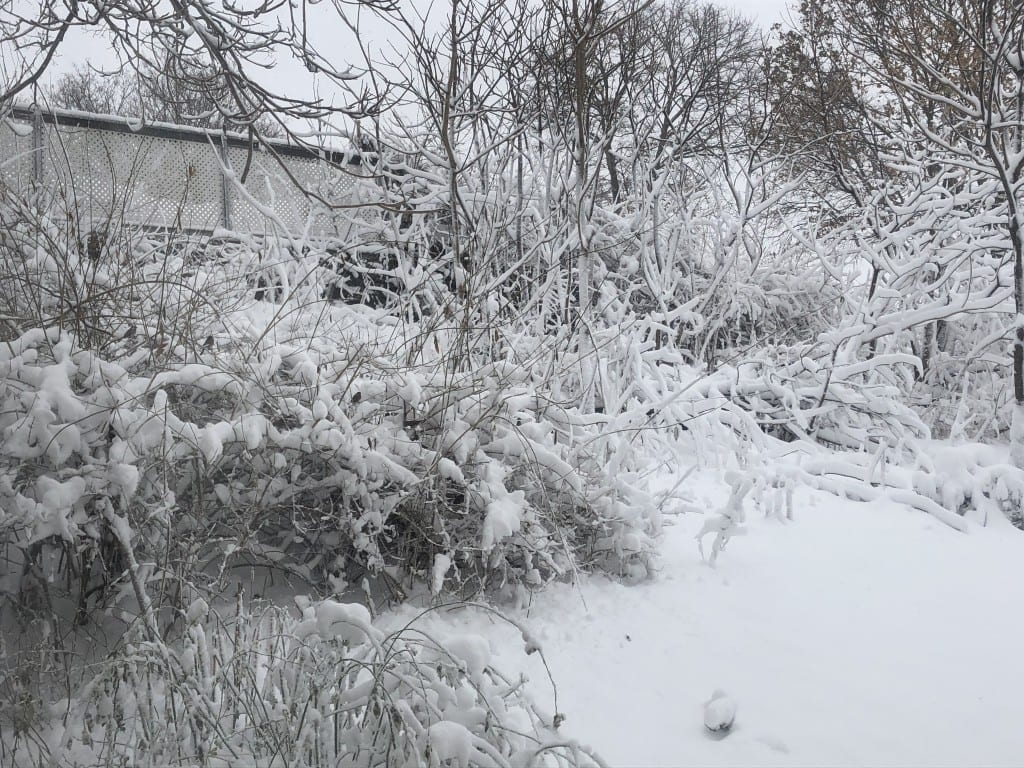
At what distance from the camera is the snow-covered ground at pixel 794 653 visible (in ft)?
7.20

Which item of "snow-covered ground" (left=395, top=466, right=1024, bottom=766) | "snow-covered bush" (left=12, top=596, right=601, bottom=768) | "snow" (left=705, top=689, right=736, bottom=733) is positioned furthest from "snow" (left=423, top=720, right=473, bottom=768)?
"snow" (left=705, top=689, right=736, bottom=733)

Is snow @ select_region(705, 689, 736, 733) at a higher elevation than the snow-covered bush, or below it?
below

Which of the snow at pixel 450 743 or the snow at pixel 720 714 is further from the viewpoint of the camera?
the snow at pixel 720 714

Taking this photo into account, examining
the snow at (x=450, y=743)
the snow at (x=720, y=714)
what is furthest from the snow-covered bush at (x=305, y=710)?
the snow at (x=720, y=714)

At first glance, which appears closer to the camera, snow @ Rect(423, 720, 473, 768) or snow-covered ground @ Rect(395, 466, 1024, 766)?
snow @ Rect(423, 720, 473, 768)

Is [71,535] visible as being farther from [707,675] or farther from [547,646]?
[707,675]

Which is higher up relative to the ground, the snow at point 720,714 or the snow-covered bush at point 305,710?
the snow-covered bush at point 305,710

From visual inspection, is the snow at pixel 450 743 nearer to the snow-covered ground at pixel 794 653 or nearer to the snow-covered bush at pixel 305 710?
the snow-covered bush at pixel 305 710

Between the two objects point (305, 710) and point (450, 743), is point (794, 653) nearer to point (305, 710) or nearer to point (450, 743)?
point (450, 743)

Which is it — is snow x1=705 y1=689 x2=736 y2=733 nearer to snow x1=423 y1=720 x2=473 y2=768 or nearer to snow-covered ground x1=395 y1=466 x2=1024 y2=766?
snow-covered ground x1=395 y1=466 x2=1024 y2=766

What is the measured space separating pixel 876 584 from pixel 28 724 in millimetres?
2981

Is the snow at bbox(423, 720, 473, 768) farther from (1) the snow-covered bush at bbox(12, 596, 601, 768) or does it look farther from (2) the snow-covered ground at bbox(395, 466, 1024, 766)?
(2) the snow-covered ground at bbox(395, 466, 1024, 766)

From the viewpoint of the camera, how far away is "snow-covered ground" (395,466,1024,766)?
220cm

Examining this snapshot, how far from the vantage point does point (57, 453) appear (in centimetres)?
211
